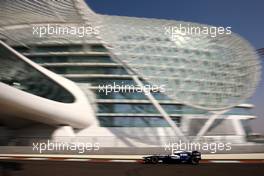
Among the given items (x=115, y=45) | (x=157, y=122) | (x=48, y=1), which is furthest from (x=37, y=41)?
(x=157, y=122)

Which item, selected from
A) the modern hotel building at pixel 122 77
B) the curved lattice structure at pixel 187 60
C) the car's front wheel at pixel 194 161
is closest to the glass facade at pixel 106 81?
the modern hotel building at pixel 122 77

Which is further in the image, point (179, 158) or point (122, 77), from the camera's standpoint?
point (122, 77)

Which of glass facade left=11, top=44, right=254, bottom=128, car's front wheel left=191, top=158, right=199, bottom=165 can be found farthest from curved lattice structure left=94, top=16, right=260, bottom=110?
car's front wheel left=191, top=158, right=199, bottom=165

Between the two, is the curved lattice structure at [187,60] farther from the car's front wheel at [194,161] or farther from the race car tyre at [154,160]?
the car's front wheel at [194,161]

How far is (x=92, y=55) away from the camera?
4922 cm

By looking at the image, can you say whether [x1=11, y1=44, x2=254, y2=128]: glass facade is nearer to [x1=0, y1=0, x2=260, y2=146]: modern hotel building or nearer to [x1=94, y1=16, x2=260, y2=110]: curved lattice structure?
[x1=0, y1=0, x2=260, y2=146]: modern hotel building

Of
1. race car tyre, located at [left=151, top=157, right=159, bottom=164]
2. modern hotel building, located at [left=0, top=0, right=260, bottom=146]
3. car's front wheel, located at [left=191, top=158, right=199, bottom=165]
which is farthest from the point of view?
modern hotel building, located at [left=0, top=0, right=260, bottom=146]

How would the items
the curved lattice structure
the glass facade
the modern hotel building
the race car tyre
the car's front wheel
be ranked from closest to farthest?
the car's front wheel
the race car tyre
the modern hotel building
the glass facade
the curved lattice structure

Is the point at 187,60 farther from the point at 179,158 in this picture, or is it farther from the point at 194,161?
the point at 194,161

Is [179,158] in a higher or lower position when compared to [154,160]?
higher

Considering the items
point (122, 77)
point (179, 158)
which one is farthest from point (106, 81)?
point (179, 158)

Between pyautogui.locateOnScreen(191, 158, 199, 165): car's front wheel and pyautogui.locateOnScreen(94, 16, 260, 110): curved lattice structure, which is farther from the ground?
pyautogui.locateOnScreen(94, 16, 260, 110): curved lattice structure

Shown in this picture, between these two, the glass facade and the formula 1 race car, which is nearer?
the formula 1 race car

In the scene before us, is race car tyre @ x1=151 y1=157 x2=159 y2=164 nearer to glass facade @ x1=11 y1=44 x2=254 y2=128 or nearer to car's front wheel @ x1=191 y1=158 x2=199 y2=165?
car's front wheel @ x1=191 y1=158 x2=199 y2=165
